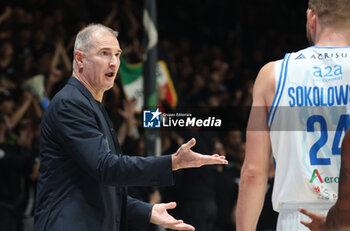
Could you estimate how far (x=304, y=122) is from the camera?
2.96 m

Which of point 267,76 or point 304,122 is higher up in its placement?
point 267,76

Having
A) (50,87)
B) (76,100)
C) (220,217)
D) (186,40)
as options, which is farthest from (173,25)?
(76,100)

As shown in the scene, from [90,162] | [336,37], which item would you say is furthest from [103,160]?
[336,37]

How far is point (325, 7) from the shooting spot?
299 cm

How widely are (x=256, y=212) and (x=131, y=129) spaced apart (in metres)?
3.96

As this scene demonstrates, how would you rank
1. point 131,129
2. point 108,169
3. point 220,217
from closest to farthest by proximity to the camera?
1. point 108,169
2. point 131,129
3. point 220,217

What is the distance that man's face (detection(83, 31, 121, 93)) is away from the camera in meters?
3.30

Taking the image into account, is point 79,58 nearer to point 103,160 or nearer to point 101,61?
point 101,61

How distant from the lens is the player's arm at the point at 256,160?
3.05 metres

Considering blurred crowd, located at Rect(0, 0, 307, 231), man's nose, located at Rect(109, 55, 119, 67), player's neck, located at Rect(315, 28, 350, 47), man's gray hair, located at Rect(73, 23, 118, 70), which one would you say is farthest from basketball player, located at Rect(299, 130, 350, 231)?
blurred crowd, located at Rect(0, 0, 307, 231)

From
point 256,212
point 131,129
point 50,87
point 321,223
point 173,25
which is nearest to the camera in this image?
point 321,223

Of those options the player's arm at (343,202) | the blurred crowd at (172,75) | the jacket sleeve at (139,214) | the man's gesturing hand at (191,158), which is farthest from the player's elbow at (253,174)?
the blurred crowd at (172,75)

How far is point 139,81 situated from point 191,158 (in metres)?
4.99

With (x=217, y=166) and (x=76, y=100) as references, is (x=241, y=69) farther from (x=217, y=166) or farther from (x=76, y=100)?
(x=76, y=100)
